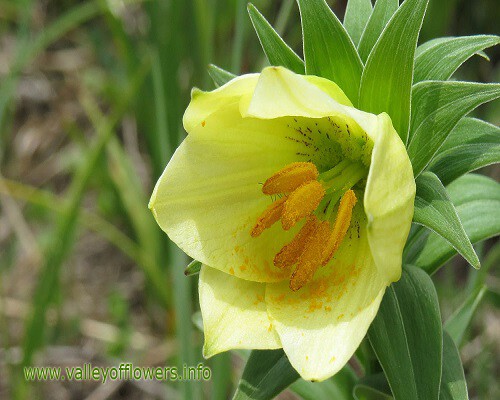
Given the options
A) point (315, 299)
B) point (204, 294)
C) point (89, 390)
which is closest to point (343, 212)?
point (315, 299)

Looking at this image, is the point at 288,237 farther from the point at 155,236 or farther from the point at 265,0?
the point at 265,0

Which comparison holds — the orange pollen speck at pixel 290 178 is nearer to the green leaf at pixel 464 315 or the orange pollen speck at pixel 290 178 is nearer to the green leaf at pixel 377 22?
the green leaf at pixel 377 22

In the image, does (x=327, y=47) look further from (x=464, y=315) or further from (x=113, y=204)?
(x=113, y=204)

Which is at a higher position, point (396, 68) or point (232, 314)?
point (396, 68)

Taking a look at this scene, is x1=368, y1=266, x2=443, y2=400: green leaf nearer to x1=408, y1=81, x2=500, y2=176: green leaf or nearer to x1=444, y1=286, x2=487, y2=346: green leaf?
x1=408, y1=81, x2=500, y2=176: green leaf

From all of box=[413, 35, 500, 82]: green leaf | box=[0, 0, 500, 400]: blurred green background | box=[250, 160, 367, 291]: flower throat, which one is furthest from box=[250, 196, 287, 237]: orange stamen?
box=[0, 0, 500, 400]: blurred green background

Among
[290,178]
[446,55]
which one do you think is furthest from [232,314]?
[446,55]

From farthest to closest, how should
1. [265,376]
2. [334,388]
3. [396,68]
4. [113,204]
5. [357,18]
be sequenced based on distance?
1. [113,204]
2. [334,388]
3. [357,18]
4. [265,376]
5. [396,68]
